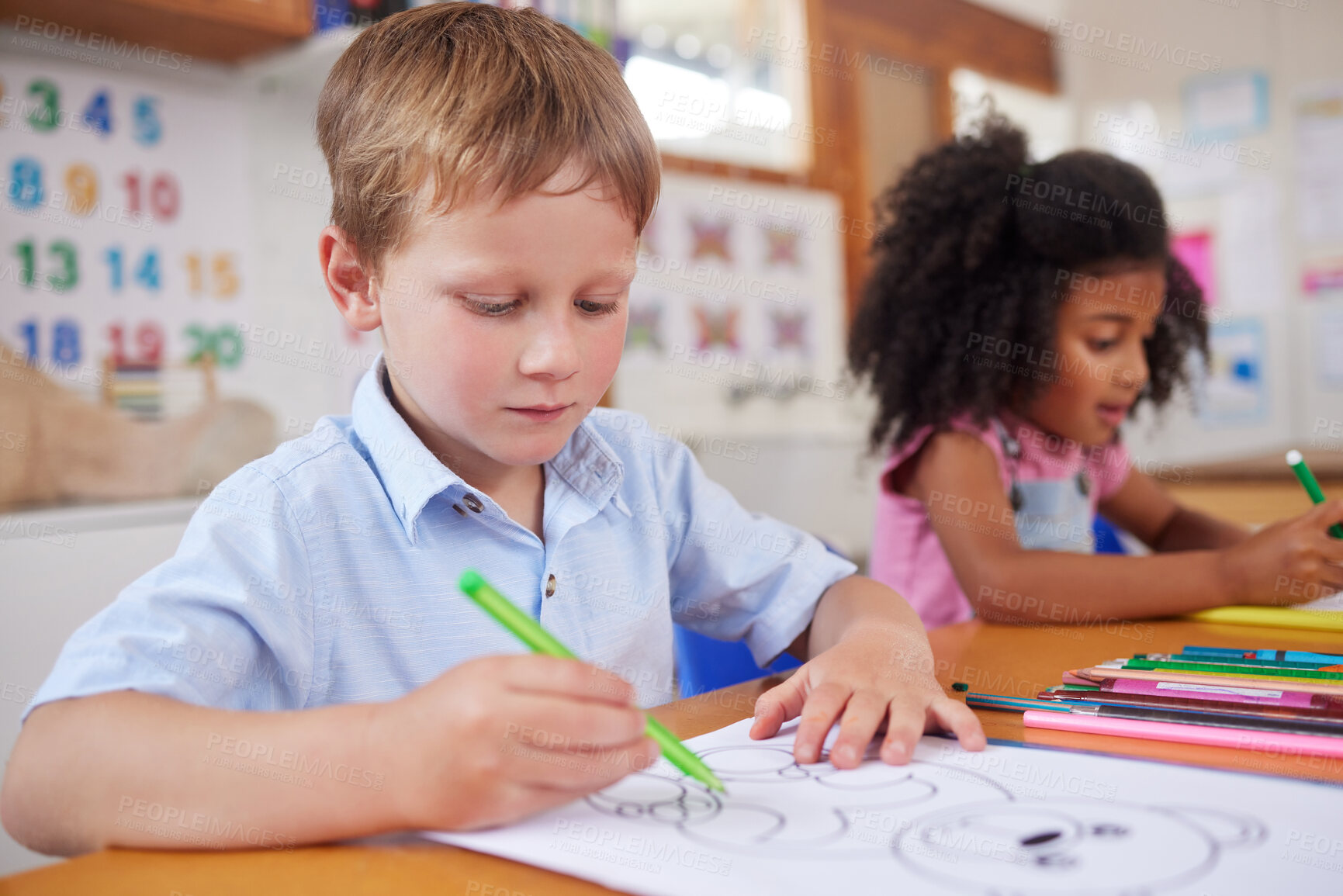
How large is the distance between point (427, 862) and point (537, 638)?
0.32 feet

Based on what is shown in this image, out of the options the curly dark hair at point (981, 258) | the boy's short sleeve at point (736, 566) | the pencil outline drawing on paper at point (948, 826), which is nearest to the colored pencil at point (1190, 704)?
the pencil outline drawing on paper at point (948, 826)

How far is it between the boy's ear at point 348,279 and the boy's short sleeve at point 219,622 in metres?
0.14

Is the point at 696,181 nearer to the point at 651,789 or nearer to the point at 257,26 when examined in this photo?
the point at 257,26

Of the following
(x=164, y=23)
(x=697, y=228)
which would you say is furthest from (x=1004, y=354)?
(x=697, y=228)

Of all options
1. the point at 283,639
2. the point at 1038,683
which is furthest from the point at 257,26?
the point at 1038,683

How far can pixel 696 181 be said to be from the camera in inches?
104

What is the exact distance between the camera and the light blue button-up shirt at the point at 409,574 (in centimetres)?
53

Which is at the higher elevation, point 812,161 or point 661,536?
point 812,161

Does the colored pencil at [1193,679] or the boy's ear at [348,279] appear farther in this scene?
the boy's ear at [348,279]

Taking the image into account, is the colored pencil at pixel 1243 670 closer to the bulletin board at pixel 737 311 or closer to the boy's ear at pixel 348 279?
the boy's ear at pixel 348 279

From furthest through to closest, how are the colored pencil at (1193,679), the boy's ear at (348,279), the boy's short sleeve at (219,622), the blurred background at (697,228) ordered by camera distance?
the blurred background at (697,228) → the boy's ear at (348,279) → the colored pencil at (1193,679) → the boy's short sleeve at (219,622)

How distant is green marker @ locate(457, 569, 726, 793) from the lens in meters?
0.39

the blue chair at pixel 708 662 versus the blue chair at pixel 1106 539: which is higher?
the blue chair at pixel 1106 539

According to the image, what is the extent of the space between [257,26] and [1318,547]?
1.60 meters
